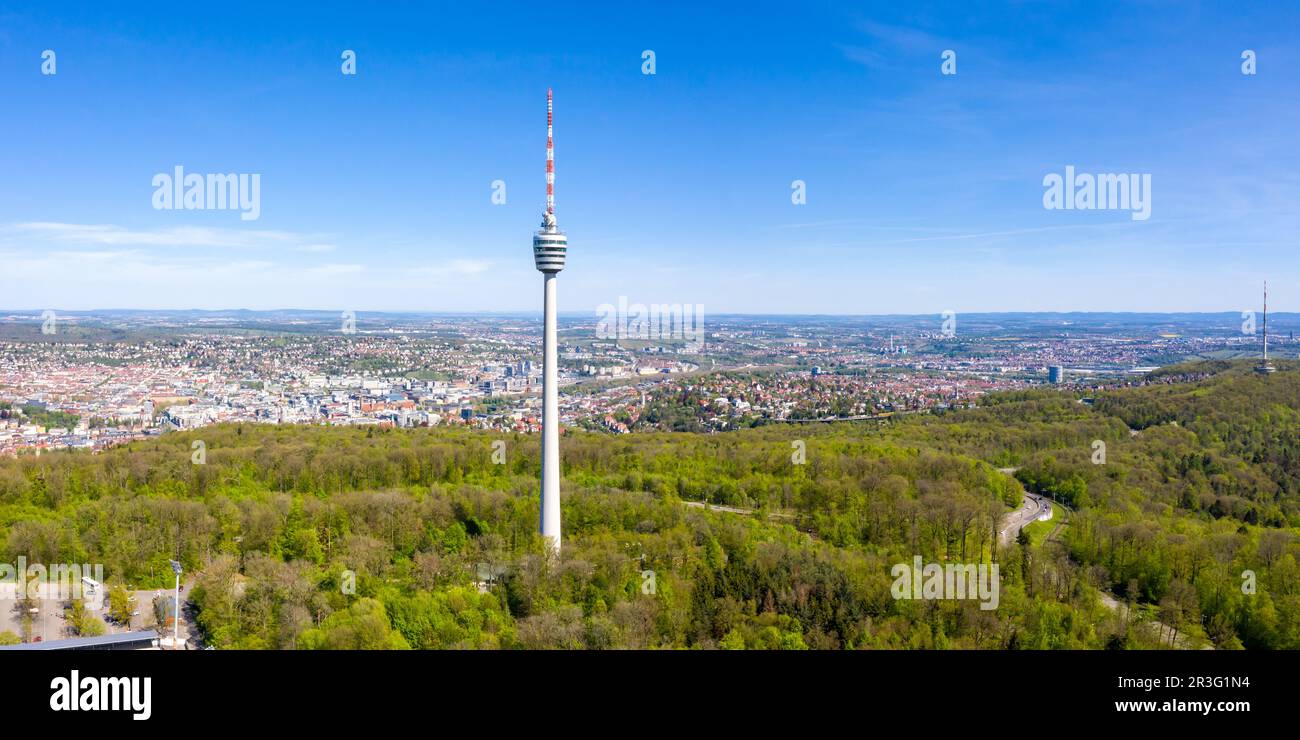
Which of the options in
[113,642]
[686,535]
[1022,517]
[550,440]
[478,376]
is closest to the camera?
[113,642]

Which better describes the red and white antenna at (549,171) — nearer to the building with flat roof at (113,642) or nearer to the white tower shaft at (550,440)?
Result: the white tower shaft at (550,440)

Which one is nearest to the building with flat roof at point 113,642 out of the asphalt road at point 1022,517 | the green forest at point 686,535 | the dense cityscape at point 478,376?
the green forest at point 686,535

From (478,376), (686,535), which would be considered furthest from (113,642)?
(478,376)

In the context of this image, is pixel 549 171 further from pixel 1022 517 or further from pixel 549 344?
pixel 1022 517

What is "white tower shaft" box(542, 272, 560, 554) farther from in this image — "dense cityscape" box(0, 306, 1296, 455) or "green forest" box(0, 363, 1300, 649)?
"dense cityscape" box(0, 306, 1296, 455)

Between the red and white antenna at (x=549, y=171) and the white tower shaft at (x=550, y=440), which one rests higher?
the red and white antenna at (x=549, y=171)

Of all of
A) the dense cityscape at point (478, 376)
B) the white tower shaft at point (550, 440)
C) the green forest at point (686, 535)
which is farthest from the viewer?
the dense cityscape at point (478, 376)

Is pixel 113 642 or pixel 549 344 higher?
pixel 549 344

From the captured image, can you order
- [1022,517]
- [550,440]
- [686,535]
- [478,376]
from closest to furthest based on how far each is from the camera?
[686,535] → [550,440] → [1022,517] → [478,376]
